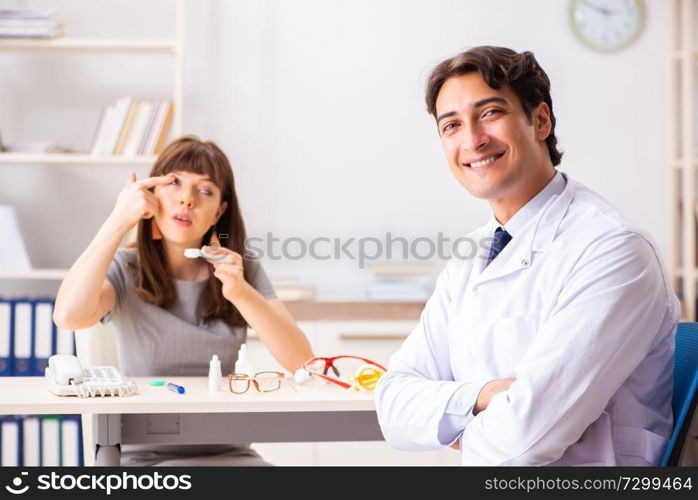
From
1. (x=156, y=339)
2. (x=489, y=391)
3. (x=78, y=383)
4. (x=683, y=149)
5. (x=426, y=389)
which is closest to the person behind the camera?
(x=489, y=391)

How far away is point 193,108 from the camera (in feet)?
12.2

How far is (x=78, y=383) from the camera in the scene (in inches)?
70.2

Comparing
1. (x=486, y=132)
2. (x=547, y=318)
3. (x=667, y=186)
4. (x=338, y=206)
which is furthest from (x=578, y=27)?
(x=547, y=318)

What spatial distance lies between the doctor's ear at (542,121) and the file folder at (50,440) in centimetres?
230

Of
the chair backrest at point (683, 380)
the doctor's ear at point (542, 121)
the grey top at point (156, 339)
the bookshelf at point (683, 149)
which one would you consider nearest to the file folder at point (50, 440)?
the grey top at point (156, 339)

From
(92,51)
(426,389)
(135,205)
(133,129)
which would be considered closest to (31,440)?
(133,129)

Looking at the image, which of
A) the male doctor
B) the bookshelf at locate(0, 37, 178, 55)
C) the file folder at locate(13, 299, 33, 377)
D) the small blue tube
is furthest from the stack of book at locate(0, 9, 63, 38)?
the male doctor

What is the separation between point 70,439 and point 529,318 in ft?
7.52

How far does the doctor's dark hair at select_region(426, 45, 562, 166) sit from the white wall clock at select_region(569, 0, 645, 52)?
2388mm

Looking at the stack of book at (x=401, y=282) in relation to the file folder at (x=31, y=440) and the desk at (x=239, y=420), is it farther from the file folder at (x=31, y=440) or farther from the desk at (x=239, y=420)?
the desk at (x=239, y=420)

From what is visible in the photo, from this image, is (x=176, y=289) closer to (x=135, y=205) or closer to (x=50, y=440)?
(x=135, y=205)

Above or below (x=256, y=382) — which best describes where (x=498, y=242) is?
above

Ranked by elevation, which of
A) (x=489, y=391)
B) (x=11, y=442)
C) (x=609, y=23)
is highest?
(x=609, y=23)
